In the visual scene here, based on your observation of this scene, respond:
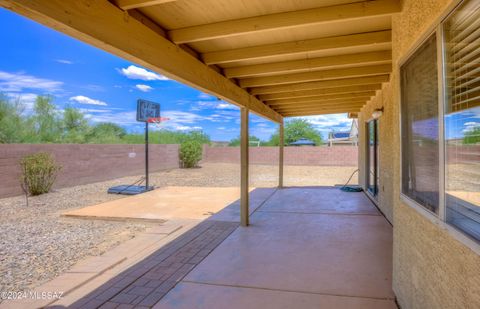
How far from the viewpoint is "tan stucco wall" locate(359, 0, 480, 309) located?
1.35 metres

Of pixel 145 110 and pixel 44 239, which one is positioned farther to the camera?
pixel 145 110

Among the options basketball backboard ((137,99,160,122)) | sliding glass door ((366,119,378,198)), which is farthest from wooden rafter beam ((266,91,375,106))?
basketball backboard ((137,99,160,122))

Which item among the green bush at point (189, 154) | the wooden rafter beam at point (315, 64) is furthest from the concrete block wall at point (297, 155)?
the wooden rafter beam at point (315, 64)

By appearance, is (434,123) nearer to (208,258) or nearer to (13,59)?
(208,258)

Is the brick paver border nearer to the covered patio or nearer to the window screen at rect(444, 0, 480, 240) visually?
the covered patio

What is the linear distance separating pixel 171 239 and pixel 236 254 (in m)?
1.16

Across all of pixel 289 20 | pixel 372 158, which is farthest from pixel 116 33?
pixel 372 158

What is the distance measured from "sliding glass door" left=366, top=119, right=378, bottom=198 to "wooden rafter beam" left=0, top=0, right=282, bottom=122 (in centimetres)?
489

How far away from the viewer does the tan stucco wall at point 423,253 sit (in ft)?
4.44

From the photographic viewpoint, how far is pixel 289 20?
8.57ft

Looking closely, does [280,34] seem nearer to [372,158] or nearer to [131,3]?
[131,3]

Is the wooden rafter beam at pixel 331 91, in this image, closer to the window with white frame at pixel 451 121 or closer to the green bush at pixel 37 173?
the window with white frame at pixel 451 121

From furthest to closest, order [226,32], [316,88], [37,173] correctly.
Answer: [37,173], [316,88], [226,32]

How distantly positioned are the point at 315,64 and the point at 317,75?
0.62 meters
